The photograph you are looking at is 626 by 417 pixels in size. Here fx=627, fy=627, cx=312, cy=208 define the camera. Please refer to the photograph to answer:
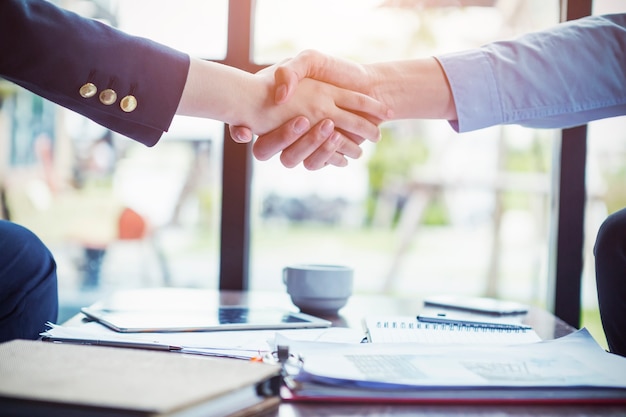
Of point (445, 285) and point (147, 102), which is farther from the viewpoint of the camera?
point (445, 285)

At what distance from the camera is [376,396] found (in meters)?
0.57

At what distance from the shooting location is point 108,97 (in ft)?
3.51

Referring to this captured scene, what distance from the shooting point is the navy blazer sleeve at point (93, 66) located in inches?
39.2

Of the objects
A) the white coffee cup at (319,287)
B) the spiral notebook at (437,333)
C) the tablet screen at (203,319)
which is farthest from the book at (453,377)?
the white coffee cup at (319,287)

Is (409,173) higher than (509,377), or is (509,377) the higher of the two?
(409,173)

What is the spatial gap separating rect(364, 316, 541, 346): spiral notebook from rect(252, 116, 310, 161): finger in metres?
0.46

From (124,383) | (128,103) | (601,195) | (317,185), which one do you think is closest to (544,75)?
(128,103)

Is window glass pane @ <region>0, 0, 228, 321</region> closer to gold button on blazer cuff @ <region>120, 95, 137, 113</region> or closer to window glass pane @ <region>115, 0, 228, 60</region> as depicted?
window glass pane @ <region>115, 0, 228, 60</region>

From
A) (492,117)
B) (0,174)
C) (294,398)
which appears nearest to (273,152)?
(492,117)

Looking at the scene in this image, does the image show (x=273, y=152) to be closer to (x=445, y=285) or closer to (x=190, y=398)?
(x=190, y=398)

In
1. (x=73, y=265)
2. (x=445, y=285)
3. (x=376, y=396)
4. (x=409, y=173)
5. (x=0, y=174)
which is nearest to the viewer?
(x=376, y=396)

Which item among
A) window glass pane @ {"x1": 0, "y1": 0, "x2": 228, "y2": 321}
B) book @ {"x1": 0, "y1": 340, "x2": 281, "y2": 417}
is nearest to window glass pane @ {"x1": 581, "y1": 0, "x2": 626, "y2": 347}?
window glass pane @ {"x1": 0, "y1": 0, "x2": 228, "y2": 321}

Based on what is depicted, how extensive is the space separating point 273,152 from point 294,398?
85cm

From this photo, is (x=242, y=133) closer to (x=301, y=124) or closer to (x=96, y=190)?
(x=301, y=124)
